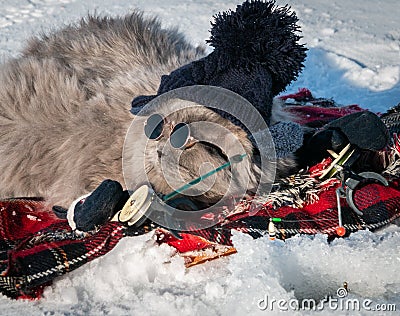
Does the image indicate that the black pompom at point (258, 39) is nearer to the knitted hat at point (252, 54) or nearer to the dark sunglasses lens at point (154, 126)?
the knitted hat at point (252, 54)

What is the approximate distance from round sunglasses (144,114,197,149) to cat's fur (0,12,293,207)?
0.03m

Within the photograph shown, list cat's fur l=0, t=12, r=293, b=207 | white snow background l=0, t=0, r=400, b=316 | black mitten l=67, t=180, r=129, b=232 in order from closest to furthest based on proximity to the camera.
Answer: white snow background l=0, t=0, r=400, b=316, black mitten l=67, t=180, r=129, b=232, cat's fur l=0, t=12, r=293, b=207

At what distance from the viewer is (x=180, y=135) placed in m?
1.30

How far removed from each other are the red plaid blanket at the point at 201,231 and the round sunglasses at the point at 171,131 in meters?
0.22

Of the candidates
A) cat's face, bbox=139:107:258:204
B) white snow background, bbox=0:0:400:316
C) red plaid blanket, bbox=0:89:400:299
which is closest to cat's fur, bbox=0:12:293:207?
cat's face, bbox=139:107:258:204

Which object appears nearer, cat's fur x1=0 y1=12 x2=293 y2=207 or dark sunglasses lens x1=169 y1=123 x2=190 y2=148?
dark sunglasses lens x1=169 y1=123 x2=190 y2=148

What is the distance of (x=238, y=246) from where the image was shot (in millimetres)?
1236

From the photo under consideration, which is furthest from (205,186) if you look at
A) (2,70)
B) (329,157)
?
(2,70)

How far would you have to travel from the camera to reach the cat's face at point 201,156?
1326 mm

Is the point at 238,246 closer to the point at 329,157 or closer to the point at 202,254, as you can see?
the point at 202,254

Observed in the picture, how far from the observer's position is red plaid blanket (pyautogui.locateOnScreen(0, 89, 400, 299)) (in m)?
1.23

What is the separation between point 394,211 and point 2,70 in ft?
4.37

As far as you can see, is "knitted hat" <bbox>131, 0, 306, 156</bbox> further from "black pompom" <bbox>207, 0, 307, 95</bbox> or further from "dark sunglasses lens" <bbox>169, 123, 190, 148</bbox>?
"dark sunglasses lens" <bbox>169, 123, 190, 148</bbox>

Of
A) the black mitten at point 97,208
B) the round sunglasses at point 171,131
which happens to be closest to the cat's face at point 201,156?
the round sunglasses at point 171,131
